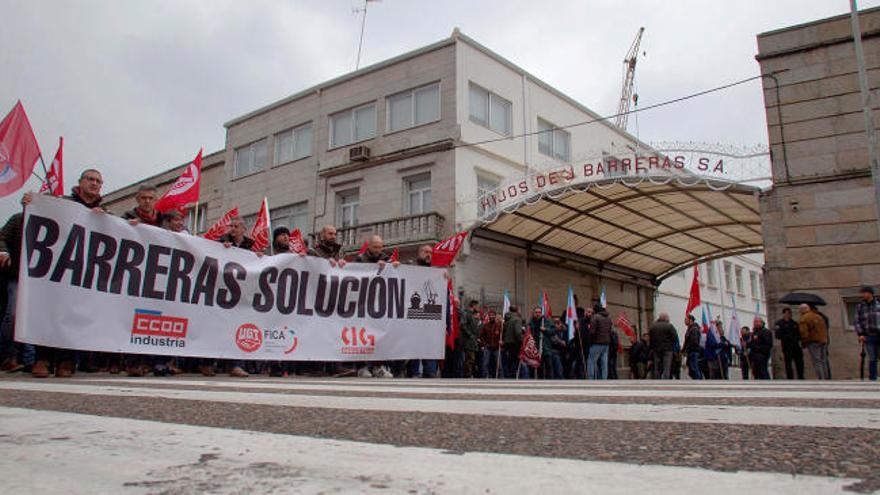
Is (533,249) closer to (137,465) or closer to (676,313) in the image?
(676,313)

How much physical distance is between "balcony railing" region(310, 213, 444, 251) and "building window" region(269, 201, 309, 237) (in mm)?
2903

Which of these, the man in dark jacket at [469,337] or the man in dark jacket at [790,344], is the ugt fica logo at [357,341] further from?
the man in dark jacket at [790,344]

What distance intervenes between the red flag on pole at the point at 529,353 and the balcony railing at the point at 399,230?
6.08 metres

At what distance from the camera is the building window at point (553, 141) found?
77.5 ft

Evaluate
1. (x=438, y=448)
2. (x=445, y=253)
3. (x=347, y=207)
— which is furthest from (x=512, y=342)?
(x=438, y=448)

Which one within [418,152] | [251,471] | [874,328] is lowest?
[251,471]

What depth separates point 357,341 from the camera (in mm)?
8984

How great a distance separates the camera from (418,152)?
20812 mm

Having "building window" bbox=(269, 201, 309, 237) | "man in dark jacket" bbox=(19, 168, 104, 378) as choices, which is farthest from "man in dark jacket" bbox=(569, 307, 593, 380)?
"building window" bbox=(269, 201, 309, 237)

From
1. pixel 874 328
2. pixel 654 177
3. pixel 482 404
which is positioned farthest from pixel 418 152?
pixel 482 404

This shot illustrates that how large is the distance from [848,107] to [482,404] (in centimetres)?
1358

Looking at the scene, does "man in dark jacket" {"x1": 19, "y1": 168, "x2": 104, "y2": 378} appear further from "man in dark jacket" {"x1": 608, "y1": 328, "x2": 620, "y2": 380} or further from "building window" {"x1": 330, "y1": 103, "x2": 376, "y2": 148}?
"building window" {"x1": 330, "y1": 103, "x2": 376, "y2": 148}

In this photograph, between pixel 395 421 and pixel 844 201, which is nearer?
pixel 395 421

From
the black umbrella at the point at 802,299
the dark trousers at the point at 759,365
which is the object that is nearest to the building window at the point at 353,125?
the dark trousers at the point at 759,365
